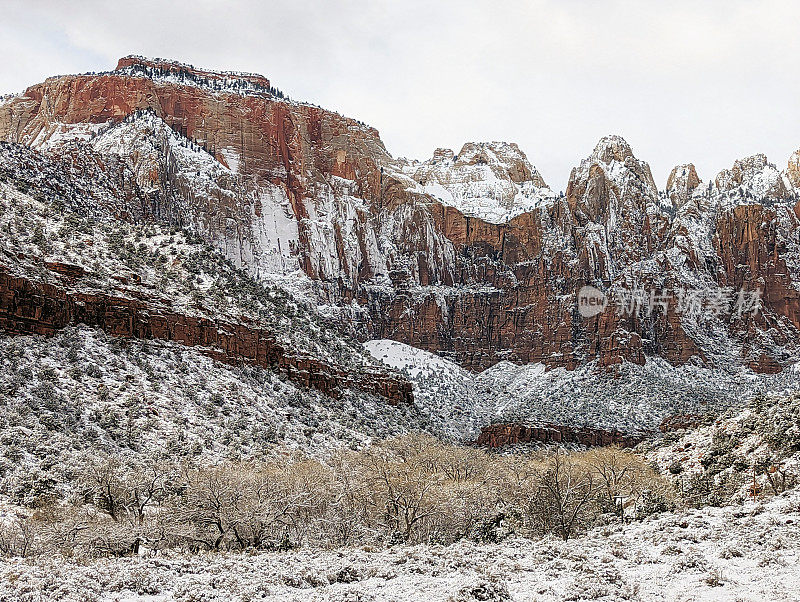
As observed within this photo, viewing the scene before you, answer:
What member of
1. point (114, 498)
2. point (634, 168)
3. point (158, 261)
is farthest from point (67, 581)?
point (634, 168)

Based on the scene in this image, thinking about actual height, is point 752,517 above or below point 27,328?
below

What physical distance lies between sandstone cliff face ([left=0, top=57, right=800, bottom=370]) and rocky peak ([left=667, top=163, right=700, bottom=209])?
344mm

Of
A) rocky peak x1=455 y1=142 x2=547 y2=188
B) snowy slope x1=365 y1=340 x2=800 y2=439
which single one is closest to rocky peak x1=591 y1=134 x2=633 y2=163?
rocky peak x1=455 y1=142 x2=547 y2=188

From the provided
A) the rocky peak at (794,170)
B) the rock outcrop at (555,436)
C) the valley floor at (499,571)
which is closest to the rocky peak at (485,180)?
the rocky peak at (794,170)

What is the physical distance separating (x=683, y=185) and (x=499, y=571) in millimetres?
171119

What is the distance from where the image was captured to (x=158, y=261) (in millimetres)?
66812

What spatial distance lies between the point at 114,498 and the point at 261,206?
115850 millimetres

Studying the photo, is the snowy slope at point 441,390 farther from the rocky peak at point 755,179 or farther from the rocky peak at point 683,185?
the rocky peak at point 755,179

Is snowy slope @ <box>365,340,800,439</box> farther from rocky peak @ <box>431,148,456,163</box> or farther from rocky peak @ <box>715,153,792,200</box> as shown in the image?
rocky peak @ <box>431,148,456,163</box>

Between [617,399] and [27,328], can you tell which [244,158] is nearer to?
[617,399]

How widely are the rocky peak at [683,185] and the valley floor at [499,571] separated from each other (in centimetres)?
15691

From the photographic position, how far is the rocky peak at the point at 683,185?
17112 cm

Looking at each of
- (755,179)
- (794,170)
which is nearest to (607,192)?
(755,179)

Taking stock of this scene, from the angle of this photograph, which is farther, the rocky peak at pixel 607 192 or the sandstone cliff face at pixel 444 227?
the rocky peak at pixel 607 192
